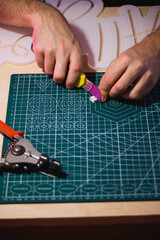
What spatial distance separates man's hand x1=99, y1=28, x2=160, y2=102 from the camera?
34.1 inches

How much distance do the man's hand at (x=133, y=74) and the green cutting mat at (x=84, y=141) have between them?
6cm

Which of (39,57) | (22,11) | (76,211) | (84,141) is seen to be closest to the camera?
(76,211)

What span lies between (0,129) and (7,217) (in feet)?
1.02

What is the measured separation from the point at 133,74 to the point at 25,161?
0.50 metres

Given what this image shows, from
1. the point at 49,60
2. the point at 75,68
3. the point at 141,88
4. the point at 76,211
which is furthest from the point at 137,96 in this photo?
the point at 76,211

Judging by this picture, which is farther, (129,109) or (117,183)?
(129,109)

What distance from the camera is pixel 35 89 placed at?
0.99m

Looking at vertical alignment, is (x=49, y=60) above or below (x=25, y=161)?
above

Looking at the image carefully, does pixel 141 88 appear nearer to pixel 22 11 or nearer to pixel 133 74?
pixel 133 74

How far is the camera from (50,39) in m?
0.96

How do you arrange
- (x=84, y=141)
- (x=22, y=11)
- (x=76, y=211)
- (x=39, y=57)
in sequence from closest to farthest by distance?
(x=76, y=211), (x=84, y=141), (x=39, y=57), (x=22, y=11)

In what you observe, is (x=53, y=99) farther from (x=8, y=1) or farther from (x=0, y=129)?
(x=8, y=1)

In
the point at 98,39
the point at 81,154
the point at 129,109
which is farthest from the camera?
the point at 98,39

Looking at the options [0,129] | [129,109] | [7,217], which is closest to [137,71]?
[129,109]
